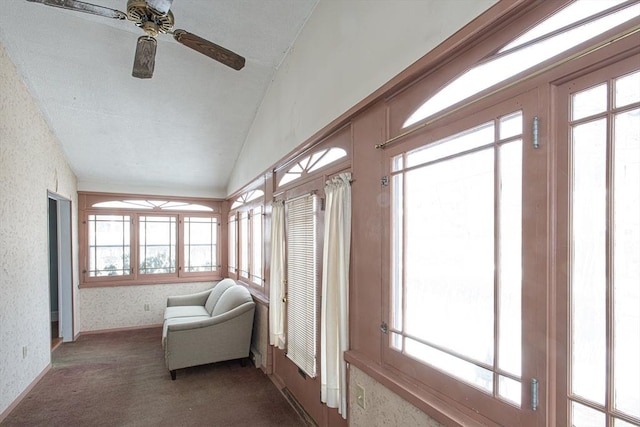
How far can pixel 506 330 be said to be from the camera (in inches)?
47.2

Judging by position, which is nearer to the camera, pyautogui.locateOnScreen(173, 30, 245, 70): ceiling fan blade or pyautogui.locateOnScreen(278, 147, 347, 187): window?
pyautogui.locateOnScreen(173, 30, 245, 70): ceiling fan blade

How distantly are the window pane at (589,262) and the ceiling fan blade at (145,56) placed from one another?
239cm

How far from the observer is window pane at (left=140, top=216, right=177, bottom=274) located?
5918 mm

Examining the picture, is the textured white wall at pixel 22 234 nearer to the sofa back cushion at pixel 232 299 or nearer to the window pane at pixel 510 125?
the sofa back cushion at pixel 232 299

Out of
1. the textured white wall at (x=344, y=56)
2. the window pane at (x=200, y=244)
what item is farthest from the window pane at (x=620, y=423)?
the window pane at (x=200, y=244)

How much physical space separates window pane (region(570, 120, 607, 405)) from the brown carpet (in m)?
2.45

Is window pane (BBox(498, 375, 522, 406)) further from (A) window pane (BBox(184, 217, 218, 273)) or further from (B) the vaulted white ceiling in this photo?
(A) window pane (BBox(184, 217, 218, 273))

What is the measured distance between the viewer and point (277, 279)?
341 centimetres

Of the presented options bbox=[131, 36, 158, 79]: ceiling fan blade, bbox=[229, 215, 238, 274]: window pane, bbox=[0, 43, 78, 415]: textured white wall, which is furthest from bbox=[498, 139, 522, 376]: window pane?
bbox=[229, 215, 238, 274]: window pane

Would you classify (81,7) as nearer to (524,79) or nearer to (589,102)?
(524,79)

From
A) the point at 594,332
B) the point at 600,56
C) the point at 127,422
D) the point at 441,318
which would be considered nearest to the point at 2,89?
the point at 127,422

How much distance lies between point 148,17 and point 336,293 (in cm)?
205

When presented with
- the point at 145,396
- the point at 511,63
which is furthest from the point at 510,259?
the point at 145,396

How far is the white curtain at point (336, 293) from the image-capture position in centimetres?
217
